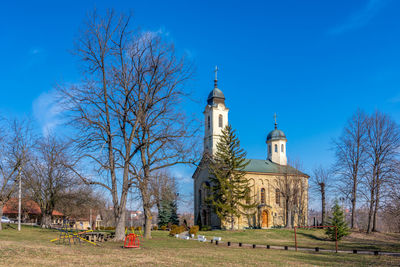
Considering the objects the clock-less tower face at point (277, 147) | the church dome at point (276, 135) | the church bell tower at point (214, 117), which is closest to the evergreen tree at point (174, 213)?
the church bell tower at point (214, 117)

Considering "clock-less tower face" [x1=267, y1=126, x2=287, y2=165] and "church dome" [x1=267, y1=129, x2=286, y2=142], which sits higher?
"church dome" [x1=267, y1=129, x2=286, y2=142]

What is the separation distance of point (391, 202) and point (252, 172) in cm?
2858

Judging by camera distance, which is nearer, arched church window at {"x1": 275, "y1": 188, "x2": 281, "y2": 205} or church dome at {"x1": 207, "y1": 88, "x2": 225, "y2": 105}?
arched church window at {"x1": 275, "y1": 188, "x2": 281, "y2": 205}

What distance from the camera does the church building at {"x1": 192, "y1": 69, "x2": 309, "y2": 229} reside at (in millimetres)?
47625

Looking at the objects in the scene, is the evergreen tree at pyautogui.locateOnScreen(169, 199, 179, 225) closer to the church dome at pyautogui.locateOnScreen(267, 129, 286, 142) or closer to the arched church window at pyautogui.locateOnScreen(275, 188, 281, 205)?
the arched church window at pyautogui.locateOnScreen(275, 188, 281, 205)

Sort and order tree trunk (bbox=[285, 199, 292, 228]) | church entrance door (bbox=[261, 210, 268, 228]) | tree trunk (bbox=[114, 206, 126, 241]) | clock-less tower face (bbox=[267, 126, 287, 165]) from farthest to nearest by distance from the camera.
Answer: clock-less tower face (bbox=[267, 126, 287, 165]) → church entrance door (bbox=[261, 210, 268, 228]) → tree trunk (bbox=[285, 199, 292, 228]) → tree trunk (bbox=[114, 206, 126, 241])

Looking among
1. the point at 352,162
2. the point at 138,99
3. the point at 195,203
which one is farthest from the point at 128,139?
the point at 195,203

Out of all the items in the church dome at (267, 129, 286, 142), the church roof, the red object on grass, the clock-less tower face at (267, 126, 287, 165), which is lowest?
the red object on grass

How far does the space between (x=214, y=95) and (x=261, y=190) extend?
15.1 meters

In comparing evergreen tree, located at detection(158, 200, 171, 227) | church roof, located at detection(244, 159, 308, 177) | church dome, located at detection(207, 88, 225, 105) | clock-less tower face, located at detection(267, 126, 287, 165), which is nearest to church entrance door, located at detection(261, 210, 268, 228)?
church roof, located at detection(244, 159, 308, 177)

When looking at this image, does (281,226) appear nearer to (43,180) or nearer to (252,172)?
(252,172)

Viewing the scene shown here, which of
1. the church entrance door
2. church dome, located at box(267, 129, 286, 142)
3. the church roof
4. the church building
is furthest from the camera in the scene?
church dome, located at box(267, 129, 286, 142)

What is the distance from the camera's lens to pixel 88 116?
→ 68.5 ft

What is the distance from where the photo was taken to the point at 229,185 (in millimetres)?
42125
